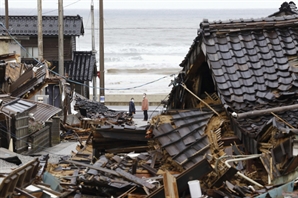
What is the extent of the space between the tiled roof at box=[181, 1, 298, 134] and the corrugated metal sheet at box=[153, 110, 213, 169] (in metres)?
0.59

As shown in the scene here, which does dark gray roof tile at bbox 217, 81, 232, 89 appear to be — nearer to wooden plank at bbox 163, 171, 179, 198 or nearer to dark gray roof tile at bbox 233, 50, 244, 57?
dark gray roof tile at bbox 233, 50, 244, 57

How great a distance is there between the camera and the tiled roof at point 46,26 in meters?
41.4

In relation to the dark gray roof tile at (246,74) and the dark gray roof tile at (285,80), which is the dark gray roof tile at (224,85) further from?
the dark gray roof tile at (285,80)

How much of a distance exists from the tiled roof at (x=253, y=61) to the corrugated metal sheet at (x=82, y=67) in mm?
29101

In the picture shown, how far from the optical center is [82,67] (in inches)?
1629

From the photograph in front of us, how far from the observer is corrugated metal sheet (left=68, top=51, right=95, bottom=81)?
134 feet

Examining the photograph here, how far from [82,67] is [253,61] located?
1207 inches

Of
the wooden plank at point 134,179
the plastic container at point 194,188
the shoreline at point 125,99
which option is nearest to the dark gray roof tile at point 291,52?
the wooden plank at point 134,179

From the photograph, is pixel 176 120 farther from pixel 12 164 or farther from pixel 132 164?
pixel 12 164

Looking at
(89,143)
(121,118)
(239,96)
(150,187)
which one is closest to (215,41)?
(239,96)

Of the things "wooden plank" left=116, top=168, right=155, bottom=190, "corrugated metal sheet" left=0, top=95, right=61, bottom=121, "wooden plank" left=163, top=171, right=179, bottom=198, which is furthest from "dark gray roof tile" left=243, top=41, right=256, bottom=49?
"corrugated metal sheet" left=0, top=95, right=61, bottom=121

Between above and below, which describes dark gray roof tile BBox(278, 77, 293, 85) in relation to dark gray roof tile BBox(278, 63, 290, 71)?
below

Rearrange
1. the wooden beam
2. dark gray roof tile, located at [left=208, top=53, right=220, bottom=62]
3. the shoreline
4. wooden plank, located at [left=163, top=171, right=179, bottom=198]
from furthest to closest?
the shoreline, dark gray roof tile, located at [left=208, top=53, right=220, bottom=62], the wooden beam, wooden plank, located at [left=163, top=171, right=179, bottom=198]

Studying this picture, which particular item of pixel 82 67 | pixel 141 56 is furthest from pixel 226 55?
pixel 141 56
